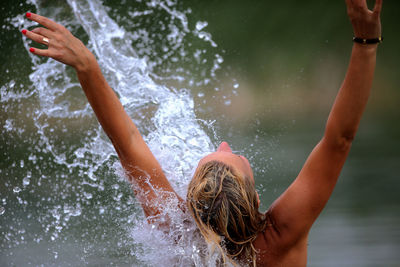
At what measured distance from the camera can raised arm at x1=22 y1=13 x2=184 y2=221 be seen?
142 cm

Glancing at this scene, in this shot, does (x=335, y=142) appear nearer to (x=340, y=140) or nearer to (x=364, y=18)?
(x=340, y=140)

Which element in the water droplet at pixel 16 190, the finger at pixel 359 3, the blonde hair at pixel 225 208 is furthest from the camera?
the water droplet at pixel 16 190

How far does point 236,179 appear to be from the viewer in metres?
1.50

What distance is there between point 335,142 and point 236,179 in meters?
0.30

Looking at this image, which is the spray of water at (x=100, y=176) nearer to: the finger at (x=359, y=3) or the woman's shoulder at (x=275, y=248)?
the woman's shoulder at (x=275, y=248)

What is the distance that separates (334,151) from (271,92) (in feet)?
15.5

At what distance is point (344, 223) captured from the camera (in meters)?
3.30

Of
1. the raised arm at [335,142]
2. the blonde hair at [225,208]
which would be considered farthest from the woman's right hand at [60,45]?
the raised arm at [335,142]

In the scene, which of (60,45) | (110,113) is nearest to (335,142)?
(110,113)

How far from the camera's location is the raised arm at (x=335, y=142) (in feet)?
4.09

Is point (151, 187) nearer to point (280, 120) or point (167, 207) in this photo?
point (167, 207)

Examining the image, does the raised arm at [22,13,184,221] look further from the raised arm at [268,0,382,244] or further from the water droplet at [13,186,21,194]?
the water droplet at [13,186,21,194]

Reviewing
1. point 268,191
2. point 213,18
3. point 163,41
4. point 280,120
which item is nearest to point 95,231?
point 268,191

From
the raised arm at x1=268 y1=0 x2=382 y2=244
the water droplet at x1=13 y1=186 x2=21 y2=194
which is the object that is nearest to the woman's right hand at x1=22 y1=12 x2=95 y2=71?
the raised arm at x1=268 y1=0 x2=382 y2=244
